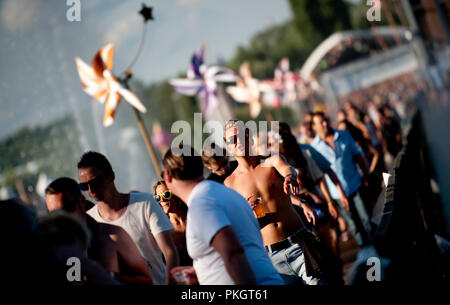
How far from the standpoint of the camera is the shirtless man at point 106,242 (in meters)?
2.86

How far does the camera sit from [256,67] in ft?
340

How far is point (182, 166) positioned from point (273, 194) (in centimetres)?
163

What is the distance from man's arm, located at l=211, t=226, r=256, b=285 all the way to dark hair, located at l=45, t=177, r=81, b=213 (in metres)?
1.18

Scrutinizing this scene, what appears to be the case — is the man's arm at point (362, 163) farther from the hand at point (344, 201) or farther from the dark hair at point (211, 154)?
the dark hair at point (211, 154)

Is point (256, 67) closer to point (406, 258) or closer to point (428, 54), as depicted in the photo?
point (428, 54)

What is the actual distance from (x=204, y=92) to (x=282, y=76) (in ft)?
62.1

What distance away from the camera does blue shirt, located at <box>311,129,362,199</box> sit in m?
6.18

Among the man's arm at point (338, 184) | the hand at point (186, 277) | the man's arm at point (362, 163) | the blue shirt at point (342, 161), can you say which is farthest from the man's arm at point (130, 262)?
the man's arm at point (362, 163)

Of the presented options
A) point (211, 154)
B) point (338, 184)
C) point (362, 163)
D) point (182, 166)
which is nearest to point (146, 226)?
point (211, 154)

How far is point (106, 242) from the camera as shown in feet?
9.80

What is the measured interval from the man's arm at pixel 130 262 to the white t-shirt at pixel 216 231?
A: 50cm

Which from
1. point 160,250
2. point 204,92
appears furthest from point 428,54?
point 160,250

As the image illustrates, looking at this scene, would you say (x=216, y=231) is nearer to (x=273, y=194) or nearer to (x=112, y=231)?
(x=112, y=231)

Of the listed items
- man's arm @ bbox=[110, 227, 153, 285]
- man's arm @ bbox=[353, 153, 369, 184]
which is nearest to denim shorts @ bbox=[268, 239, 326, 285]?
man's arm @ bbox=[110, 227, 153, 285]
